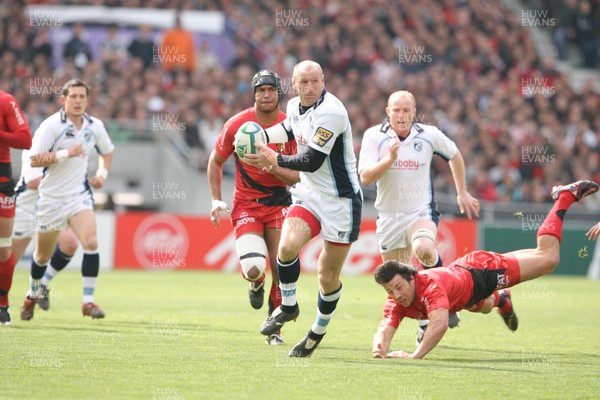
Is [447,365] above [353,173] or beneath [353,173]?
beneath

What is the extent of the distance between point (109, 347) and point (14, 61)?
15275 mm

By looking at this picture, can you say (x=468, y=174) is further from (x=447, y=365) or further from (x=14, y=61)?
(x=447, y=365)

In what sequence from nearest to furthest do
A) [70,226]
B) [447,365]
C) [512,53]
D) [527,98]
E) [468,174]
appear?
1. [447,365]
2. [70,226]
3. [468,174]
4. [527,98]
5. [512,53]

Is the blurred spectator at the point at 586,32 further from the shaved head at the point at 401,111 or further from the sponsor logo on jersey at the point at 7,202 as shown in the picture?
the sponsor logo on jersey at the point at 7,202

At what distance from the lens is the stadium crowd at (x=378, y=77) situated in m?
23.2

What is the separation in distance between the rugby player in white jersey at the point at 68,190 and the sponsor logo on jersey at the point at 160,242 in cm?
939

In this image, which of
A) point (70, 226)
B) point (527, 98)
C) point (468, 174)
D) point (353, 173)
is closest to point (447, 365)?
point (353, 173)

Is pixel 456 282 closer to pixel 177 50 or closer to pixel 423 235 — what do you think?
pixel 423 235

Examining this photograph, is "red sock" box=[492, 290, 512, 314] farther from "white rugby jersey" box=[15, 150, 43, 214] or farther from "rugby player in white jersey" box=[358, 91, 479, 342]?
"white rugby jersey" box=[15, 150, 43, 214]

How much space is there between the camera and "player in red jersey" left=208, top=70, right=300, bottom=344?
389 inches

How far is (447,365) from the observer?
8531 mm

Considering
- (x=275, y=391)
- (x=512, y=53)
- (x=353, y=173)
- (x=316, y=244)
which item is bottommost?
(x=316, y=244)

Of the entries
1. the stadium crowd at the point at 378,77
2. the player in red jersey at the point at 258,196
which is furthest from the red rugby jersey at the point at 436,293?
the stadium crowd at the point at 378,77

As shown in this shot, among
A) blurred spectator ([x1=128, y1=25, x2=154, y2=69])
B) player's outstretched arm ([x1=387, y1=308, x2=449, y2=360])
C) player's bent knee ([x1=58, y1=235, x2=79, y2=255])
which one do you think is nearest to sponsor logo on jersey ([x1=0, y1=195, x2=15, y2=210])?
player's bent knee ([x1=58, y1=235, x2=79, y2=255])
